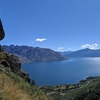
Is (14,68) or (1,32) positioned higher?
(1,32)

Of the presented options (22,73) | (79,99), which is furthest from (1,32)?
(79,99)

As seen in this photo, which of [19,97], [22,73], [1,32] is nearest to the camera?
[19,97]

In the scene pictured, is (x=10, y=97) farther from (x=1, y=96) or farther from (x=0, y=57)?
(x=0, y=57)

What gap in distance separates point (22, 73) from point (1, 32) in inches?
739

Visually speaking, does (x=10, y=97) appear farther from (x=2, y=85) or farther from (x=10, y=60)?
(x=10, y=60)

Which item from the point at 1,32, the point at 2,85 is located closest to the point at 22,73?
the point at 1,32

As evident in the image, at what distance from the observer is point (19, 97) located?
7.46 m

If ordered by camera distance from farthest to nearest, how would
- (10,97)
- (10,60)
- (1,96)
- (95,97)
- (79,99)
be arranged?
(79,99)
(95,97)
(10,60)
(10,97)
(1,96)

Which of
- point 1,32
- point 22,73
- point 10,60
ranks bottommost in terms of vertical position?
point 22,73

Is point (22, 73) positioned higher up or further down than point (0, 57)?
further down

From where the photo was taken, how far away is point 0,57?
35.1 m

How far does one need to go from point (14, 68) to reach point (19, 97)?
3214 cm

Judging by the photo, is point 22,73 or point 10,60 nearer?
point 10,60

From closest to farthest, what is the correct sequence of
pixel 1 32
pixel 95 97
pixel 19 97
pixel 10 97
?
pixel 10 97 → pixel 19 97 → pixel 1 32 → pixel 95 97
